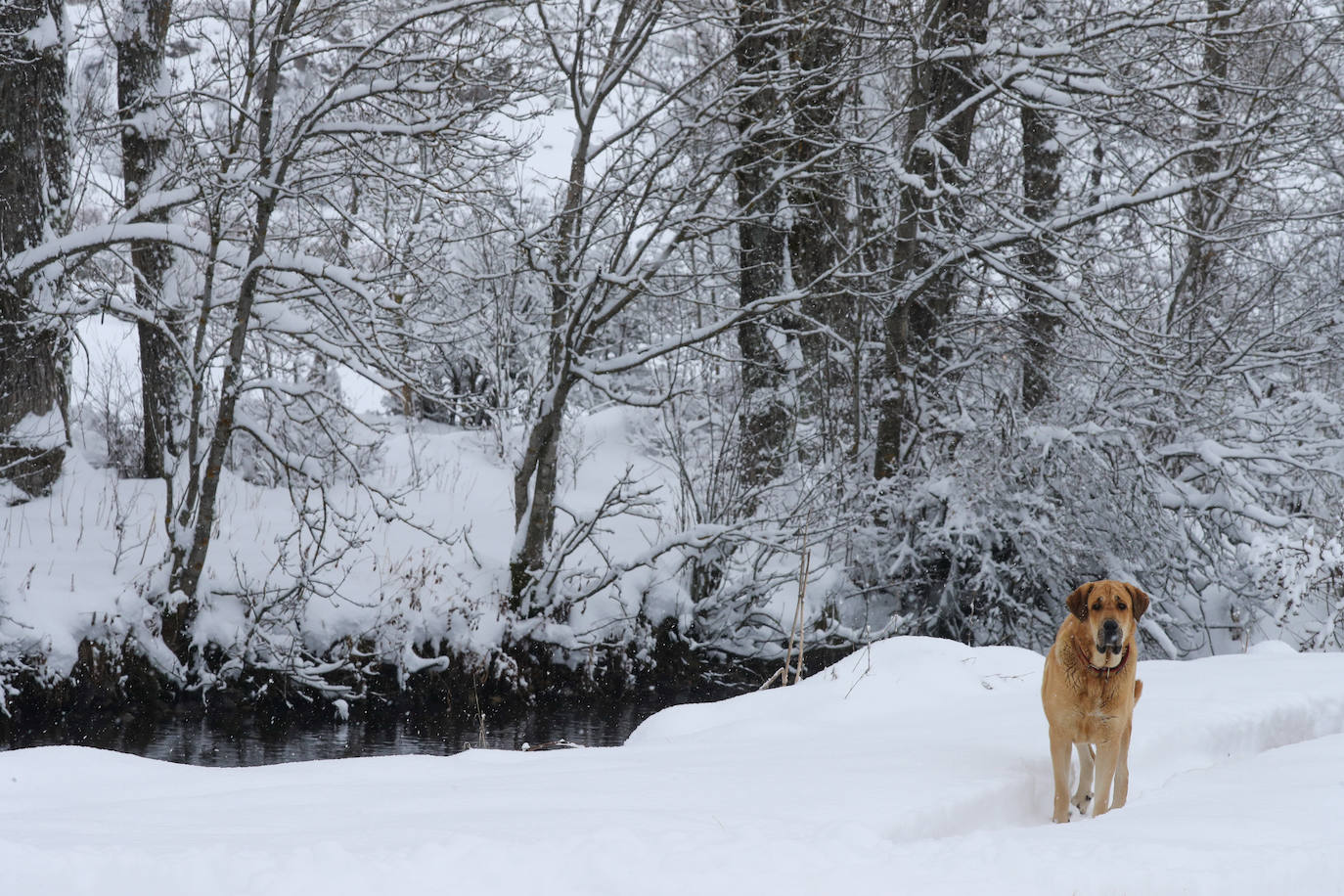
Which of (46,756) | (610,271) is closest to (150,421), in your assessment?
(610,271)

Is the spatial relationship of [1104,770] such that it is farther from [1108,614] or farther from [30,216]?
[30,216]

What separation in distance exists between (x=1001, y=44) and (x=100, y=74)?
428 inches

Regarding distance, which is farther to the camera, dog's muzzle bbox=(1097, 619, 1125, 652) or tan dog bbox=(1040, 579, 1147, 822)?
tan dog bbox=(1040, 579, 1147, 822)

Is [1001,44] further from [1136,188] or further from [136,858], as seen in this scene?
[136,858]

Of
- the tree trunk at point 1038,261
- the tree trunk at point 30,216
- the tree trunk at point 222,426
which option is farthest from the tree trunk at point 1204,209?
the tree trunk at point 30,216

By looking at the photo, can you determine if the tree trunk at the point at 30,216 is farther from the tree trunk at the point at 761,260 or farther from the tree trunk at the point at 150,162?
the tree trunk at the point at 761,260

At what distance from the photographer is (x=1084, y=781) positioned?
430 centimetres

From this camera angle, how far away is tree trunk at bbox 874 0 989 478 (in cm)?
1139

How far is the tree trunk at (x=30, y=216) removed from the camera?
934cm

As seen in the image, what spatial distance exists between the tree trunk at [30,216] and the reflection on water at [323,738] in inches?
109

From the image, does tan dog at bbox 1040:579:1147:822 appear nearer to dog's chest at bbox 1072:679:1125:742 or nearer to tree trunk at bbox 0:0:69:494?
dog's chest at bbox 1072:679:1125:742

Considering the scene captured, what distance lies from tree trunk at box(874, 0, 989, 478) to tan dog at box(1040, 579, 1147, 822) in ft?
24.1

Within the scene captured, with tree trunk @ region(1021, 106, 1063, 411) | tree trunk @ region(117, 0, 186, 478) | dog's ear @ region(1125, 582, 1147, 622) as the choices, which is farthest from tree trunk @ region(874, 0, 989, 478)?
tree trunk @ region(117, 0, 186, 478)

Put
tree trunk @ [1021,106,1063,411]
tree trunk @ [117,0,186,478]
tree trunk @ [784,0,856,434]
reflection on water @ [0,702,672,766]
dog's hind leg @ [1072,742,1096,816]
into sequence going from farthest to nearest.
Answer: tree trunk @ [1021,106,1063,411] < tree trunk @ [784,0,856,434] < tree trunk @ [117,0,186,478] < reflection on water @ [0,702,672,766] < dog's hind leg @ [1072,742,1096,816]
